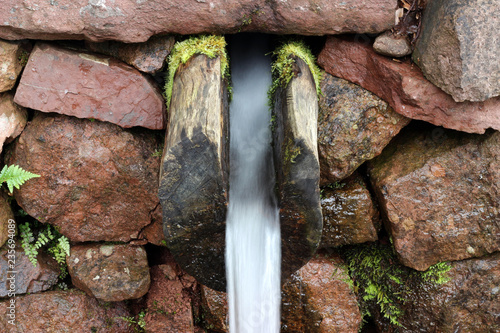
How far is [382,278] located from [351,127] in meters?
1.62

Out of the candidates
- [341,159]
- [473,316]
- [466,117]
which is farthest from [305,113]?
[473,316]

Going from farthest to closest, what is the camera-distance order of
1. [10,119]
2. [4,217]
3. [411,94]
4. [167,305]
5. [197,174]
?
1. [167,305]
2. [4,217]
3. [10,119]
4. [411,94]
5. [197,174]

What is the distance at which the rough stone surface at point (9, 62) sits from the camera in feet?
11.0

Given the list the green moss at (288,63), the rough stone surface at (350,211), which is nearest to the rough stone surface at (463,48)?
the green moss at (288,63)

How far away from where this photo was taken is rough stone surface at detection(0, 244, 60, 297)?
3840 millimetres

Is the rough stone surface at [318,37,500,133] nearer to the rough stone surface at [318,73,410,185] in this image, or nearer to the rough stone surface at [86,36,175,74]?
the rough stone surface at [318,73,410,185]

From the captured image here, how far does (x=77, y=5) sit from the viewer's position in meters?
3.13

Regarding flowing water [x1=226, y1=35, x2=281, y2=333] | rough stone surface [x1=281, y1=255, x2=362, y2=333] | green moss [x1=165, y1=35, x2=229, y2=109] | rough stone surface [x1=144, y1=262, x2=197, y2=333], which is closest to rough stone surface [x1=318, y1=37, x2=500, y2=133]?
flowing water [x1=226, y1=35, x2=281, y2=333]

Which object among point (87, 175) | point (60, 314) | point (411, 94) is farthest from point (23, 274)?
point (411, 94)

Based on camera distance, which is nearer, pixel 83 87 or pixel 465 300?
pixel 83 87

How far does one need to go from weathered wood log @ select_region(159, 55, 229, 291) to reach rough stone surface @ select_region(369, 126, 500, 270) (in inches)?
67.8

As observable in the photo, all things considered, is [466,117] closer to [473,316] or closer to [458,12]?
[458,12]

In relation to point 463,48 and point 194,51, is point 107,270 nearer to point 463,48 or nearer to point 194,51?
point 194,51

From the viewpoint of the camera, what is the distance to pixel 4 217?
3.77 m
